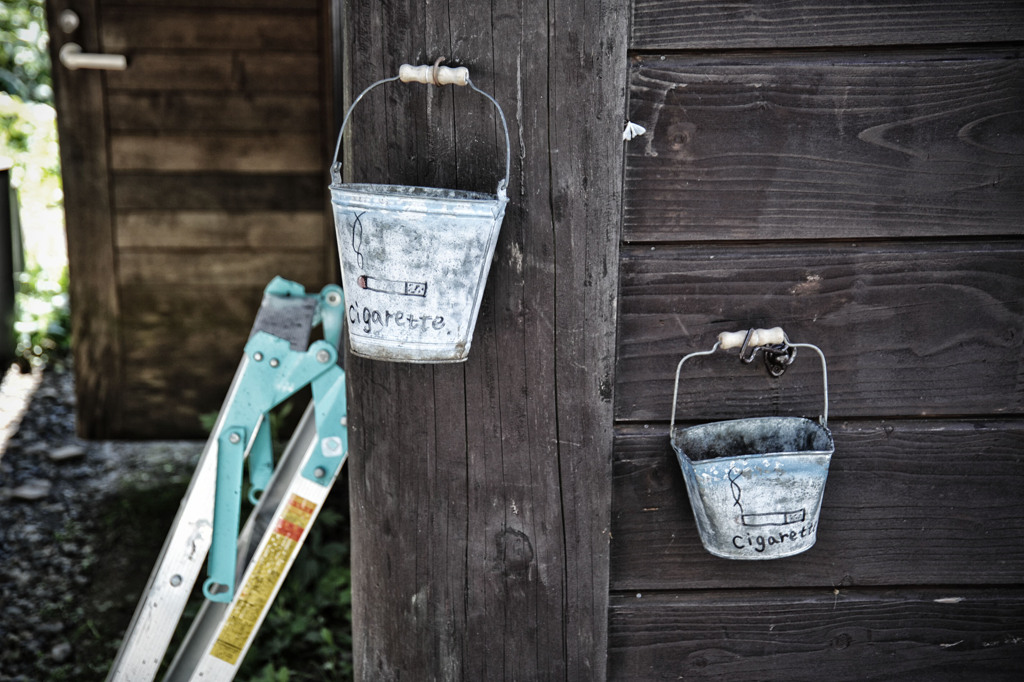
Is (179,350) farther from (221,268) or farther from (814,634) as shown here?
(814,634)

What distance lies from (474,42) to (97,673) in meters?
1.93

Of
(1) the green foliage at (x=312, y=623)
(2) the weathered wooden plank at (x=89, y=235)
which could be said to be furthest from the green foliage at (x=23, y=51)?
(1) the green foliage at (x=312, y=623)

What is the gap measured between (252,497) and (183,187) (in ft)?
5.89

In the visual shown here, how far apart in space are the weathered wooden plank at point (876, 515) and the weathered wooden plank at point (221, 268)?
2.12 meters

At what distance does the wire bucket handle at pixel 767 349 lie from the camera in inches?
46.3

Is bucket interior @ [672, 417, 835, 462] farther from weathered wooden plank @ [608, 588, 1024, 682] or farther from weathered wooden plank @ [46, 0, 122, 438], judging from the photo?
weathered wooden plank @ [46, 0, 122, 438]

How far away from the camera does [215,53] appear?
9.73ft

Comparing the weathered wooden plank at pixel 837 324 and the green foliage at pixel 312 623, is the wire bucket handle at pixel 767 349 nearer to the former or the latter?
the weathered wooden plank at pixel 837 324

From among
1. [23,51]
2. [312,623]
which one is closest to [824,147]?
[312,623]

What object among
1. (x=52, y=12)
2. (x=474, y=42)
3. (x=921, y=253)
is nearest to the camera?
(x=474, y=42)

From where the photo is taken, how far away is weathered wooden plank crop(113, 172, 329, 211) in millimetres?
3035

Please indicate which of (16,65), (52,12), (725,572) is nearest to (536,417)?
(725,572)

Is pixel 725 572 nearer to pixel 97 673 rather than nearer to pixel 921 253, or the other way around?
pixel 921 253

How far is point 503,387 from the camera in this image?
1.22m
